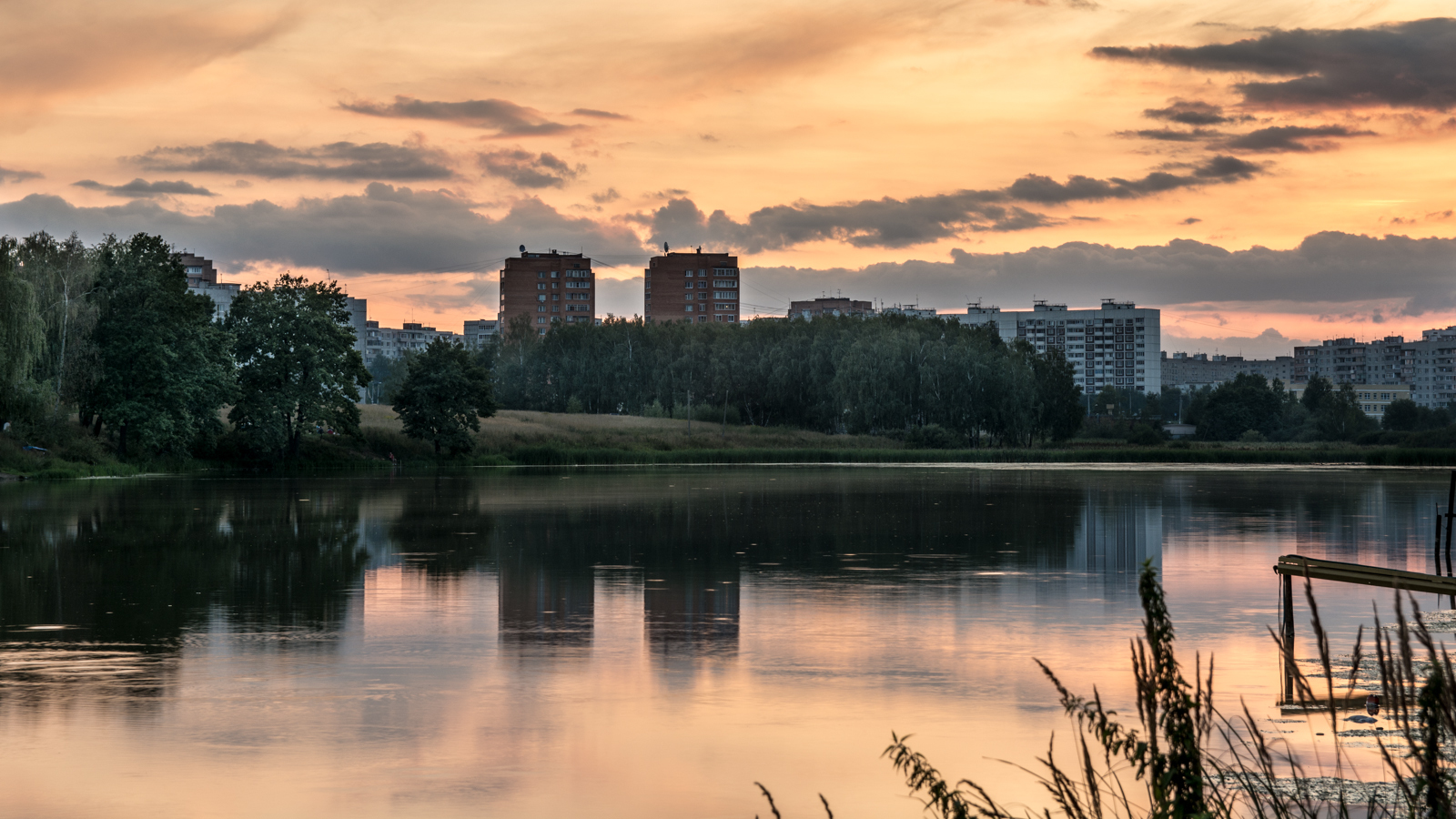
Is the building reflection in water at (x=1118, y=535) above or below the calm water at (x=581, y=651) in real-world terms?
below

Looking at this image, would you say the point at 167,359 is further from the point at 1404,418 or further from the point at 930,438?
the point at 1404,418

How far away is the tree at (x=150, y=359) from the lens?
63.4m

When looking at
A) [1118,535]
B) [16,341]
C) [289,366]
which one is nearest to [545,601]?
[1118,535]

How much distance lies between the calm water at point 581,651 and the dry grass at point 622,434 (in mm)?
60644

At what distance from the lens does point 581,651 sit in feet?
44.3

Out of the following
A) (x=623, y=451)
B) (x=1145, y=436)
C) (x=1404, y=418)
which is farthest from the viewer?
(x=1404, y=418)

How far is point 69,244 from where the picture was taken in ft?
216

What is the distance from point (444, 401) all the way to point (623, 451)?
14.9 meters

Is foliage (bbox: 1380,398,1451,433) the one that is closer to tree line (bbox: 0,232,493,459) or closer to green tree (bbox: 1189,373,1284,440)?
green tree (bbox: 1189,373,1284,440)

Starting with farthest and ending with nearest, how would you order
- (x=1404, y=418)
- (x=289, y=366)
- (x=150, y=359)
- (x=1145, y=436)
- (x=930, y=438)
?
(x=1404, y=418)
(x=1145, y=436)
(x=930, y=438)
(x=289, y=366)
(x=150, y=359)

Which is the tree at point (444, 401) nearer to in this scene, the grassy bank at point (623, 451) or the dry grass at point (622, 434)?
the grassy bank at point (623, 451)

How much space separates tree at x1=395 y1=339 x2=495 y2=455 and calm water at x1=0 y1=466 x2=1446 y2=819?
4993cm

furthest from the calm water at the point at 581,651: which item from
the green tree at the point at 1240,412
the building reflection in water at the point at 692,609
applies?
the green tree at the point at 1240,412

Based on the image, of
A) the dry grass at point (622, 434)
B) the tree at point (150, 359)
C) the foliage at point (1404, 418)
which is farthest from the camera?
the foliage at point (1404, 418)
